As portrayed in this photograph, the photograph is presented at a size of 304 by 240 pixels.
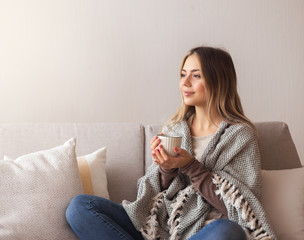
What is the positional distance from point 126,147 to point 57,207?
475mm

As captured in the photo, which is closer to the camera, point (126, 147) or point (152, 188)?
point (152, 188)

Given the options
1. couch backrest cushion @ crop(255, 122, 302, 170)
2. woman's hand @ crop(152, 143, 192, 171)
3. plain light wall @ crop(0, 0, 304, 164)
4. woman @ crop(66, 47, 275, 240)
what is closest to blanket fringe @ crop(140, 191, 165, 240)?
woman @ crop(66, 47, 275, 240)

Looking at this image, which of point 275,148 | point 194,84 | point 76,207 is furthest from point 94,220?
point 275,148

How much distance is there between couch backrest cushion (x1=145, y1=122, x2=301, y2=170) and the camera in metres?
1.94

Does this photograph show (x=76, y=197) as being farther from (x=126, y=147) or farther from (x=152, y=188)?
(x=126, y=147)

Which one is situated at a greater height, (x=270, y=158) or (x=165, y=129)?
(x=165, y=129)

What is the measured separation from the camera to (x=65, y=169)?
170 cm

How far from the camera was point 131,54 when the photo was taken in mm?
2348

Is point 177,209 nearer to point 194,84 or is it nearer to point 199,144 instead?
point 199,144

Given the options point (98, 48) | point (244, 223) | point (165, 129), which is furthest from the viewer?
point (98, 48)

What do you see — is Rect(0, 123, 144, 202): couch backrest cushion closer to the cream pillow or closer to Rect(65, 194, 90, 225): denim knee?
the cream pillow

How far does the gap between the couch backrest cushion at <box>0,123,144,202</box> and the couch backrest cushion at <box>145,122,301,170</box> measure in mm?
76

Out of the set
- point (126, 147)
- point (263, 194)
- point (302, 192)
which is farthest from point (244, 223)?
point (126, 147)

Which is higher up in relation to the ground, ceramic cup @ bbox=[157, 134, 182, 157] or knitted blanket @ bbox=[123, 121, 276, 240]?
ceramic cup @ bbox=[157, 134, 182, 157]
